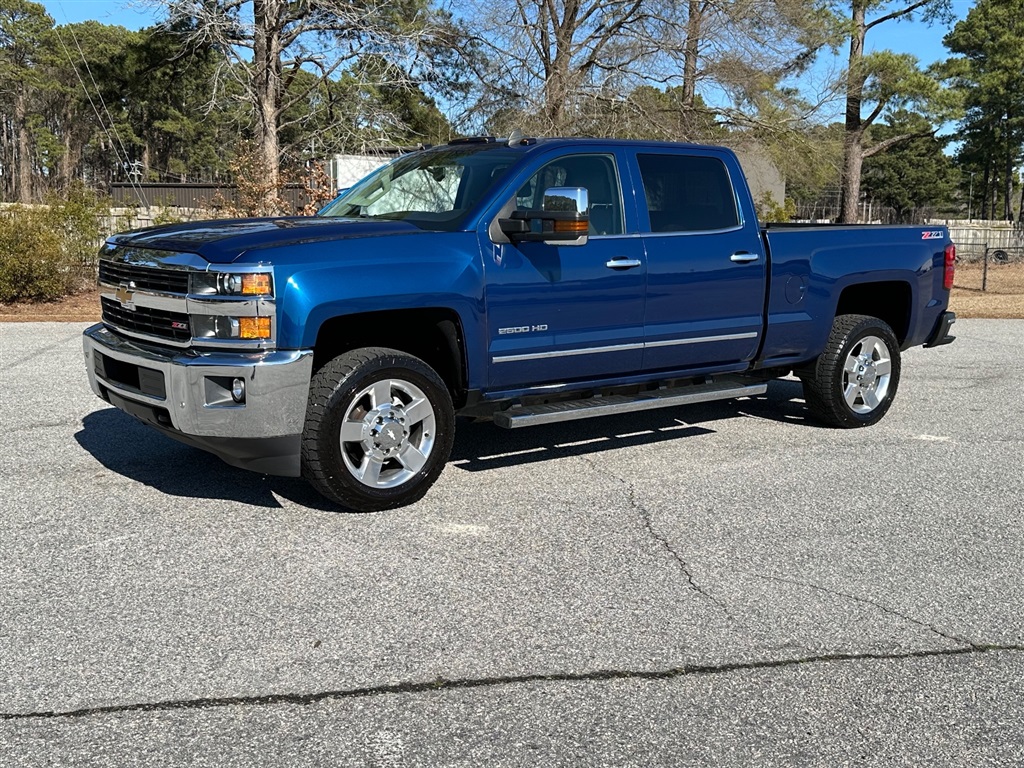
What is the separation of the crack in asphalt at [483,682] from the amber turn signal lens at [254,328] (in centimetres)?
199

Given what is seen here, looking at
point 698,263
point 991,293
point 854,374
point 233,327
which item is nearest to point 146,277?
point 233,327

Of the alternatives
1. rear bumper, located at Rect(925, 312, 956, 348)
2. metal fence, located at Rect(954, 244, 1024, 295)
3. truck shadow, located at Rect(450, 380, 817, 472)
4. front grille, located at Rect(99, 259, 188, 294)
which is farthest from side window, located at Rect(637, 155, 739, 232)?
metal fence, located at Rect(954, 244, 1024, 295)

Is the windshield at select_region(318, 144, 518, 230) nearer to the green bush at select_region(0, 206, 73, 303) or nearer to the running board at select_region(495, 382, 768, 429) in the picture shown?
the running board at select_region(495, 382, 768, 429)

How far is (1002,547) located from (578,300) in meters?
2.52

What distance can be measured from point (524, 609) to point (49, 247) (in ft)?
41.9

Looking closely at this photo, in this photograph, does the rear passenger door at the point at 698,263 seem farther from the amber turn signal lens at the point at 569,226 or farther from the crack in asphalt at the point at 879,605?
the crack in asphalt at the point at 879,605

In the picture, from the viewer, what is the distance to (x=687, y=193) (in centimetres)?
657

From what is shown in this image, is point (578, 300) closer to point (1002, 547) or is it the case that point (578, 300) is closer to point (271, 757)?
point (1002, 547)

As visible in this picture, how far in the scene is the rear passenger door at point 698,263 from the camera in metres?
6.26

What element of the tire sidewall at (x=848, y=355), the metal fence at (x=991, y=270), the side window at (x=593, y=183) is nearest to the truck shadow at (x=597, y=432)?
the tire sidewall at (x=848, y=355)

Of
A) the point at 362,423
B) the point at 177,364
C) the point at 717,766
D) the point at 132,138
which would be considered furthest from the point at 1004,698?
the point at 132,138

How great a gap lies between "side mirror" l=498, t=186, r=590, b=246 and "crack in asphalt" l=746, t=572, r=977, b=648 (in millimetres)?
2053

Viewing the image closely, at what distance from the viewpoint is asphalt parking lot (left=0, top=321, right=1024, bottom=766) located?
10.5 feet

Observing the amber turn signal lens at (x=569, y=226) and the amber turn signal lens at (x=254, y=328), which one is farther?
the amber turn signal lens at (x=569, y=226)
